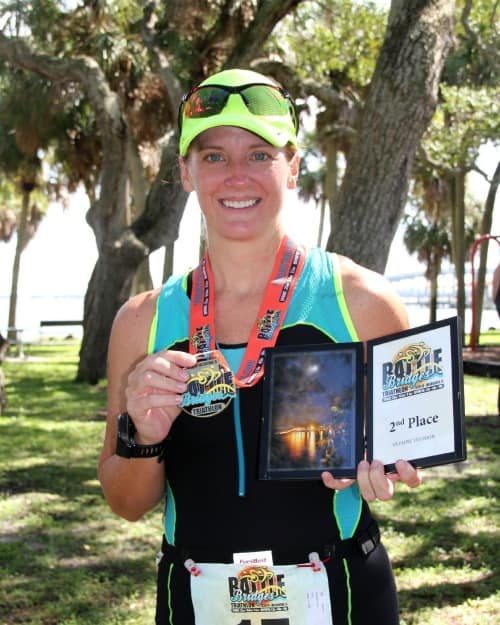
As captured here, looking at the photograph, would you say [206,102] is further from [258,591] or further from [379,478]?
[258,591]

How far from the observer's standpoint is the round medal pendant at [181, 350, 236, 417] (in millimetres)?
1761

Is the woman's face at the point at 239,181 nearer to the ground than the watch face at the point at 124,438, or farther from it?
farther from it

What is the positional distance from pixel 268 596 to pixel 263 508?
0.64 feet

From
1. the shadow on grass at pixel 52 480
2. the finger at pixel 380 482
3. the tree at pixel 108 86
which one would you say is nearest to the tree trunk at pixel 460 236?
the tree at pixel 108 86

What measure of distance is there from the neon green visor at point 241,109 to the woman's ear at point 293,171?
6 centimetres

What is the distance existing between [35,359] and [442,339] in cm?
1983

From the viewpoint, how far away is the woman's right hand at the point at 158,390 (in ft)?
5.74

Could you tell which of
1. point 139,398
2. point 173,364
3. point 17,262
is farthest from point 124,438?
point 17,262

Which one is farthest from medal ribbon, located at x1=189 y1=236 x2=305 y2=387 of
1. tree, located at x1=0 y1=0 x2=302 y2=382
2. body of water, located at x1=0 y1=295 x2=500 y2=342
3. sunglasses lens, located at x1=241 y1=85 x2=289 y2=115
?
body of water, located at x1=0 y1=295 x2=500 y2=342

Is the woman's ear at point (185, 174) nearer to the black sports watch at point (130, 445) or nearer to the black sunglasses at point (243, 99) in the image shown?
the black sunglasses at point (243, 99)

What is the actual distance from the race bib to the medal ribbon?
1.41 feet

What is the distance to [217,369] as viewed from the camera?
5.79ft

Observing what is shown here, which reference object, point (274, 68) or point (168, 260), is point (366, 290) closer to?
point (274, 68)

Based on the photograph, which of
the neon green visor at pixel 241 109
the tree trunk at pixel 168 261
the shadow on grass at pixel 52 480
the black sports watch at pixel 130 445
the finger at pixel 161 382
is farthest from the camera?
the tree trunk at pixel 168 261
